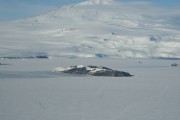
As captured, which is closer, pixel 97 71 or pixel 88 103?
pixel 88 103

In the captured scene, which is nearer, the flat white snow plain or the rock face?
the flat white snow plain

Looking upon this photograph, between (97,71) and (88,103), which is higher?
(97,71)

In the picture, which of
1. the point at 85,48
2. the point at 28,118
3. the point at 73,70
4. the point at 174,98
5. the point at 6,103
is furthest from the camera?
the point at 85,48

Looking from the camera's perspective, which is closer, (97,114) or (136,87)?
(97,114)

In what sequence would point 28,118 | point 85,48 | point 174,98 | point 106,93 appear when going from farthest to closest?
point 85,48, point 106,93, point 174,98, point 28,118

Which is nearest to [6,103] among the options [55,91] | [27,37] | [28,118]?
[28,118]

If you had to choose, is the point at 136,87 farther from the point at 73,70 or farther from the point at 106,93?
the point at 73,70

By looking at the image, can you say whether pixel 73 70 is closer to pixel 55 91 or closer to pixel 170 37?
pixel 55 91

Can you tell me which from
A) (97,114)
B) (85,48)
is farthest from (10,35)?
(97,114)

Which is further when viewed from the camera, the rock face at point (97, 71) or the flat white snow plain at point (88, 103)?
the rock face at point (97, 71)
